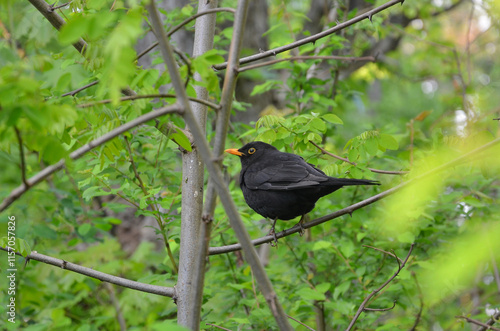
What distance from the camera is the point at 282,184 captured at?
348 cm

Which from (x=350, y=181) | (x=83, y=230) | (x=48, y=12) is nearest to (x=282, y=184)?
(x=350, y=181)

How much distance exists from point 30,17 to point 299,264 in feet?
9.54

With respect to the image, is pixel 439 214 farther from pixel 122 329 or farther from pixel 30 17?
pixel 30 17

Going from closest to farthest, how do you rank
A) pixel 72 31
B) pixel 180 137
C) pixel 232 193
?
pixel 72 31 → pixel 180 137 → pixel 232 193

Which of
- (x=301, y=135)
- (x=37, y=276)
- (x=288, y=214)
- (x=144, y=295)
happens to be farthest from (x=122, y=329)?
(x=301, y=135)

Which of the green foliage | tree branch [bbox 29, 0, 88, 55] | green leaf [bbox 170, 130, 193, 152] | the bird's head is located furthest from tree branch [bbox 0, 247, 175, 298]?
the bird's head

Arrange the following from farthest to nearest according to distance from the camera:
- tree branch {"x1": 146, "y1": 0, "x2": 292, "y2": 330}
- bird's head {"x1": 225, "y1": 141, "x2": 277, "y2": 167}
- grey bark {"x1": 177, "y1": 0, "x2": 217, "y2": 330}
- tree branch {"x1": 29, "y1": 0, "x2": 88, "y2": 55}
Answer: bird's head {"x1": 225, "y1": 141, "x2": 277, "y2": 167}, grey bark {"x1": 177, "y1": 0, "x2": 217, "y2": 330}, tree branch {"x1": 29, "y1": 0, "x2": 88, "y2": 55}, tree branch {"x1": 146, "y1": 0, "x2": 292, "y2": 330}

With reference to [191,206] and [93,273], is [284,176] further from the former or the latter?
[93,273]

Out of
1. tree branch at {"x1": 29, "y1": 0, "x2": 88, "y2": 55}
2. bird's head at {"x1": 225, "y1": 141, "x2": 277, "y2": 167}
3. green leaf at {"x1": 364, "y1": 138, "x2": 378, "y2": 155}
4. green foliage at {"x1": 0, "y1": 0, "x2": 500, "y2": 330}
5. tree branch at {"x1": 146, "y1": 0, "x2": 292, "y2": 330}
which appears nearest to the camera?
tree branch at {"x1": 146, "y1": 0, "x2": 292, "y2": 330}

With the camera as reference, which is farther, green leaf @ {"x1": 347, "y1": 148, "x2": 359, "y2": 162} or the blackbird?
the blackbird

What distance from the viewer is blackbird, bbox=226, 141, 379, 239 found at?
3252mm

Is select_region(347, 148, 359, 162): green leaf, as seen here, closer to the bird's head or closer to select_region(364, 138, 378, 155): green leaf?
select_region(364, 138, 378, 155): green leaf

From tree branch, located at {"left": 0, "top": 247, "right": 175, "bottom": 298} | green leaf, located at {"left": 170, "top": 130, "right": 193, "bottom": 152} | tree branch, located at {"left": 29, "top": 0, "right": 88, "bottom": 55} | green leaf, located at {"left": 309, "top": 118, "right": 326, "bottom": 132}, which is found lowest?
tree branch, located at {"left": 0, "top": 247, "right": 175, "bottom": 298}

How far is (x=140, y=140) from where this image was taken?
3.42m
